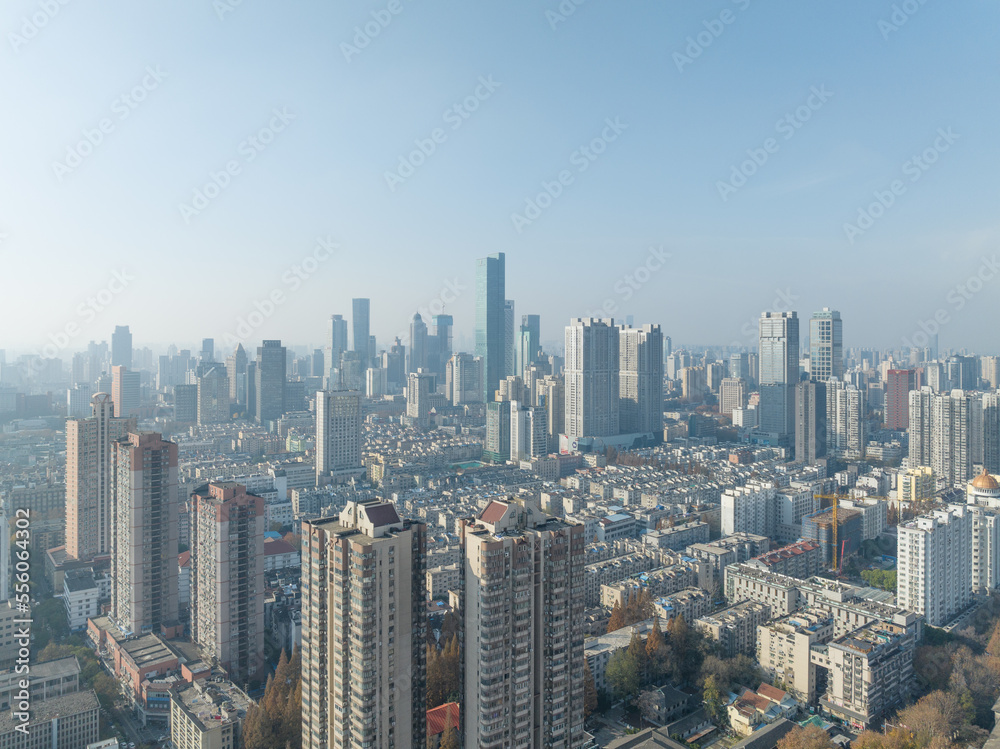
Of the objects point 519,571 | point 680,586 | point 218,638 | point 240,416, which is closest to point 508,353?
point 240,416

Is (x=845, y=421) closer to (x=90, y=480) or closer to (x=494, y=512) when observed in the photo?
(x=494, y=512)

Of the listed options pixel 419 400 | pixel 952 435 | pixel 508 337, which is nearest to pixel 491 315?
pixel 508 337

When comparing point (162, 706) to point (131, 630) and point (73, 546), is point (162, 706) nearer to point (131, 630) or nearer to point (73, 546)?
point (131, 630)

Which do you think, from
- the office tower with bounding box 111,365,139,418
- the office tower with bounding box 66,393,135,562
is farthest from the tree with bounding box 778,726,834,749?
the office tower with bounding box 111,365,139,418

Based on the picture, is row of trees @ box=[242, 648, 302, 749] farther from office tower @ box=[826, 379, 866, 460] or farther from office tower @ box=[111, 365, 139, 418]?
office tower @ box=[826, 379, 866, 460]

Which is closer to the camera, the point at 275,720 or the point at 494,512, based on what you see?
the point at 494,512

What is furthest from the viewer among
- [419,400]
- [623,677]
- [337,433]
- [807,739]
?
[419,400]
